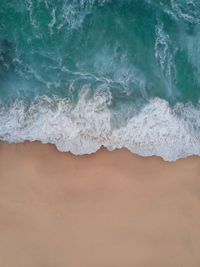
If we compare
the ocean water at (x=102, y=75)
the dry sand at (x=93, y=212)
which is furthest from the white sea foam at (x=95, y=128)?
the dry sand at (x=93, y=212)

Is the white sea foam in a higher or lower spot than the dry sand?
higher

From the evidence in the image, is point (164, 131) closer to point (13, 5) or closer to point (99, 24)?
point (99, 24)

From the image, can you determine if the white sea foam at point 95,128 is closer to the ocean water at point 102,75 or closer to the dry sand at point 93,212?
the ocean water at point 102,75

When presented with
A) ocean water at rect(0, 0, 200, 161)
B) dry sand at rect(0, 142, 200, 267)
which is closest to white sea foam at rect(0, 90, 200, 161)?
ocean water at rect(0, 0, 200, 161)

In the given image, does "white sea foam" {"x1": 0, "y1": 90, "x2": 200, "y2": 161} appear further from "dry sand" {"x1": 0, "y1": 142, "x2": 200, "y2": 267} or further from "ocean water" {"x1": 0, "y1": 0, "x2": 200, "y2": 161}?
"dry sand" {"x1": 0, "y1": 142, "x2": 200, "y2": 267}

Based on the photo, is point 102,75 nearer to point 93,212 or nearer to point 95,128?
point 95,128
